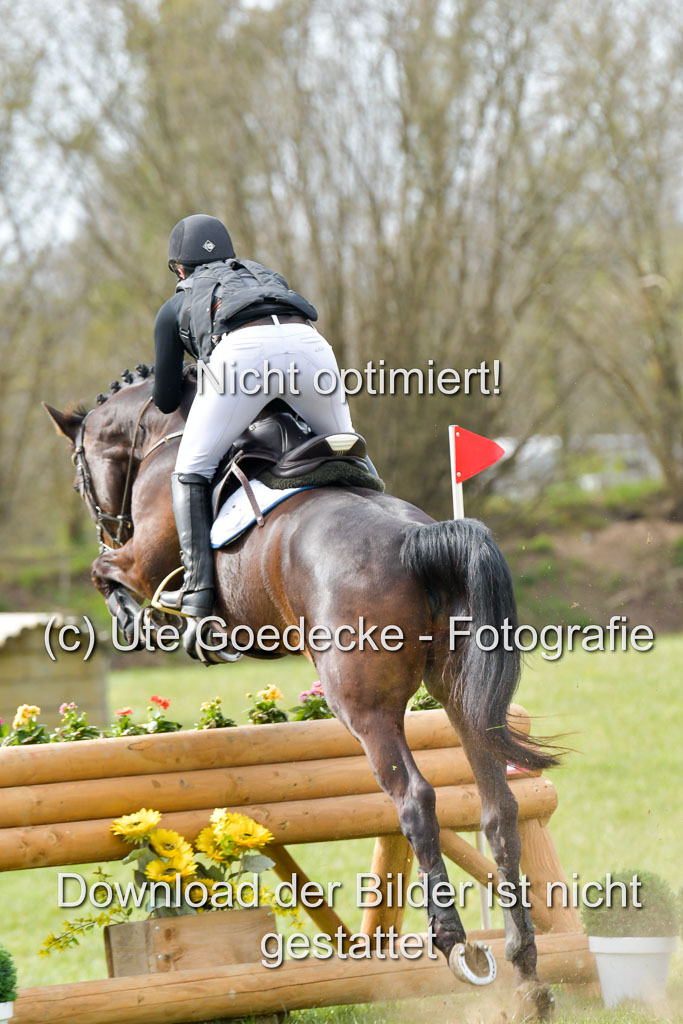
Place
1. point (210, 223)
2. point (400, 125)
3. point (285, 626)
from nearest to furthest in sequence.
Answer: point (285, 626), point (210, 223), point (400, 125)

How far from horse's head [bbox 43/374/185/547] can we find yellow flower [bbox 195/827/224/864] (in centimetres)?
157

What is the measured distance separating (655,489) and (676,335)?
2.49 m

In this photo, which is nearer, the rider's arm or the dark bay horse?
the dark bay horse

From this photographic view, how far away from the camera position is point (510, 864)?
3287mm

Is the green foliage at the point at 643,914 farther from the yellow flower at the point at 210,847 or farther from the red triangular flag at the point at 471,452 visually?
the red triangular flag at the point at 471,452

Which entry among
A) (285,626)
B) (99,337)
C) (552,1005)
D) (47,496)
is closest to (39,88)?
(99,337)

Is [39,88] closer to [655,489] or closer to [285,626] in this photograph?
[655,489]

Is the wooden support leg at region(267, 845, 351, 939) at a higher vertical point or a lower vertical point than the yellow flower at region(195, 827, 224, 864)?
lower

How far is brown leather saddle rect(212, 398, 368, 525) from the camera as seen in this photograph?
373 centimetres

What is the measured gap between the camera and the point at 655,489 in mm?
18000

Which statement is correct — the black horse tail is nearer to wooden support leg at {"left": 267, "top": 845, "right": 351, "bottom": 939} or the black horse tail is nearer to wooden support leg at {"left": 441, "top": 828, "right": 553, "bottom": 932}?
wooden support leg at {"left": 441, "top": 828, "right": 553, "bottom": 932}

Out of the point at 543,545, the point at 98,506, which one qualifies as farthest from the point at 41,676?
the point at 543,545

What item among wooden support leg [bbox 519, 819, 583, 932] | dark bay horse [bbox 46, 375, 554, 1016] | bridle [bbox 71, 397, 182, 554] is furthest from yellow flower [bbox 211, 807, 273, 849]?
bridle [bbox 71, 397, 182, 554]

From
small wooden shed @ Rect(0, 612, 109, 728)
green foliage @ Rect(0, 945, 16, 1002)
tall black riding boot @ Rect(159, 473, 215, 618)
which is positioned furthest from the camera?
small wooden shed @ Rect(0, 612, 109, 728)
